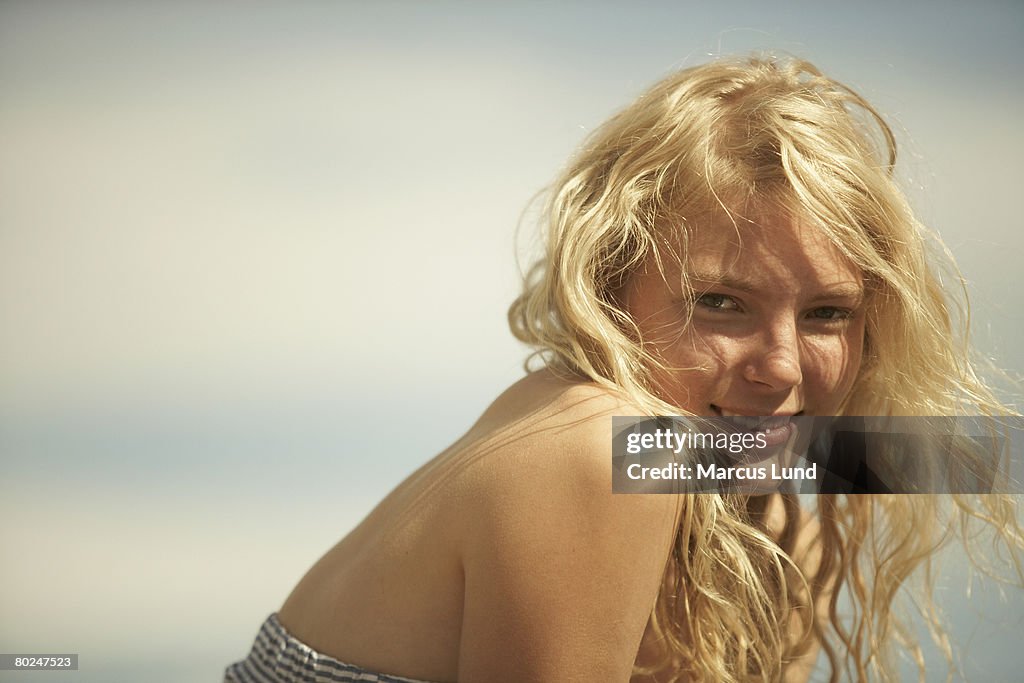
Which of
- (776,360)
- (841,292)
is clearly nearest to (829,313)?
(841,292)

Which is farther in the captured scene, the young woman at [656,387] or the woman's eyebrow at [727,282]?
the woman's eyebrow at [727,282]

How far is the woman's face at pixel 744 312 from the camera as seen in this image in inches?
57.2

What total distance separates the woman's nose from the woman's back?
27 cm

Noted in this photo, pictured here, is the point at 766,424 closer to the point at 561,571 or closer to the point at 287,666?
the point at 561,571

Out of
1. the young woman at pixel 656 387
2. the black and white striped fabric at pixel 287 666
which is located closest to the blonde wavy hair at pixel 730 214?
the young woman at pixel 656 387

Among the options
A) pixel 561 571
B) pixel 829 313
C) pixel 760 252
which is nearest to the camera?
pixel 561 571

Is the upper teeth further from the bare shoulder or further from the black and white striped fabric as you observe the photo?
the black and white striped fabric

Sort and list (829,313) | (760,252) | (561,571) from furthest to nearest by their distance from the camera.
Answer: (829,313) < (760,252) < (561,571)

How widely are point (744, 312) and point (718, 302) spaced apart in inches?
1.7

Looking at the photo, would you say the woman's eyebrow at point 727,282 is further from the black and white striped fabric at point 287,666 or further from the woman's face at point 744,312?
the black and white striped fabric at point 287,666

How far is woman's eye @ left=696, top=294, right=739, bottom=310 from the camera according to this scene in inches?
58.3

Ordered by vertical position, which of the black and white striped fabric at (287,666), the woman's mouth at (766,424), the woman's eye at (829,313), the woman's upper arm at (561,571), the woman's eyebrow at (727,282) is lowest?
the black and white striped fabric at (287,666)

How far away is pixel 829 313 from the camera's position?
5.10ft

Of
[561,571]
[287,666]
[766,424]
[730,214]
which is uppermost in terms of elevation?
[730,214]
